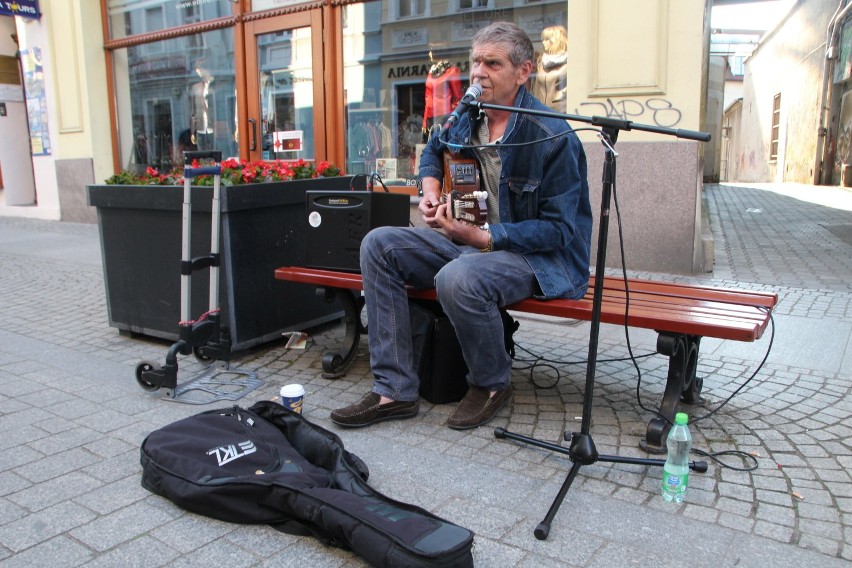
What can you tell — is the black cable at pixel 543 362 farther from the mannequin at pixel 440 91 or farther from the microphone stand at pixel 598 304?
the mannequin at pixel 440 91

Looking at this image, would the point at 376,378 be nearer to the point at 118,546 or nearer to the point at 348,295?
the point at 348,295

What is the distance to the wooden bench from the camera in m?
2.87

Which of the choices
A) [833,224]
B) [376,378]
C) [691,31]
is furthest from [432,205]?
[833,224]

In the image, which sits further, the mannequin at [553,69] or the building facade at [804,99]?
the building facade at [804,99]

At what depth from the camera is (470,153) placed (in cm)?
335

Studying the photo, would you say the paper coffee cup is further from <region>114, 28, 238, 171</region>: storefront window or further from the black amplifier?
<region>114, 28, 238, 171</region>: storefront window

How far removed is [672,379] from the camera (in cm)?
305

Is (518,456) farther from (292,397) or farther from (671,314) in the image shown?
(292,397)

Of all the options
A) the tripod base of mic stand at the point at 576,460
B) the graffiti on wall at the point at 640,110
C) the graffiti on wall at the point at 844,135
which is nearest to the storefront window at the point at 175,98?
the graffiti on wall at the point at 640,110

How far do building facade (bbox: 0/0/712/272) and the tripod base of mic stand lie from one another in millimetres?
2802

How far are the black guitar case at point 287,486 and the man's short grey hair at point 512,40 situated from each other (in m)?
1.81

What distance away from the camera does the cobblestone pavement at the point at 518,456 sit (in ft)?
7.39

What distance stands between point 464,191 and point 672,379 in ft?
4.03

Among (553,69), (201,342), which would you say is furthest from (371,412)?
(553,69)
